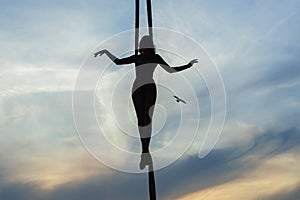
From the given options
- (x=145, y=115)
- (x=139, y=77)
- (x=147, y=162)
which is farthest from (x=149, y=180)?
(x=139, y=77)

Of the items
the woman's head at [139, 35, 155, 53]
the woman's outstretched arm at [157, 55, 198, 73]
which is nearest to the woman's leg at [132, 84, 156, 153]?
the woman's outstretched arm at [157, 55, 198, 73]

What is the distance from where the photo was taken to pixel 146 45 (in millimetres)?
13789

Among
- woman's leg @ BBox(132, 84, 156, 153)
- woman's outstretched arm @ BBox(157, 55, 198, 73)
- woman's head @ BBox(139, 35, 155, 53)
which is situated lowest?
woman's leg @ BBox(132, 84, 156, 153)

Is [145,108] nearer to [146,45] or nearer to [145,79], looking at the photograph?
[145,79]

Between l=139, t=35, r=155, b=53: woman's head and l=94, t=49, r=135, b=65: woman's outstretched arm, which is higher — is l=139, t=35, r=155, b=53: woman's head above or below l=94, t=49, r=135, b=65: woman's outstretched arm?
above

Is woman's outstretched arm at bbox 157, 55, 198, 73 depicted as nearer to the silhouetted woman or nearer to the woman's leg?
the silhouetted woman

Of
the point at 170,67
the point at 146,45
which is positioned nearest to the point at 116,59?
the point at 146,45

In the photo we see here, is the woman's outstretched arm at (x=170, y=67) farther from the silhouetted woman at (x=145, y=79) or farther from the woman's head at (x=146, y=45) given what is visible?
the woman's head at (x=146, y=45)

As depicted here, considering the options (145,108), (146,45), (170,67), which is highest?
(146,45)

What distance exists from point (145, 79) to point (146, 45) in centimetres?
76

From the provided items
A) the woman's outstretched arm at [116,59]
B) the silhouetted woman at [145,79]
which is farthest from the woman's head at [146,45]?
the woman's outstretched arm at [116,59]

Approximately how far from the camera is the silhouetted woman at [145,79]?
539 inches

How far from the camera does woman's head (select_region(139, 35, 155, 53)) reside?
1378 cm

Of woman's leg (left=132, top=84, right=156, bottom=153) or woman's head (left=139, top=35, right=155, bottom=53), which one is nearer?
woman's leg (left=132, top=84, right=156, bottom=153)
